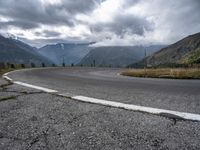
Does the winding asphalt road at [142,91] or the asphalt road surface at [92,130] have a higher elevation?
the asphalt road surface at [92,130]

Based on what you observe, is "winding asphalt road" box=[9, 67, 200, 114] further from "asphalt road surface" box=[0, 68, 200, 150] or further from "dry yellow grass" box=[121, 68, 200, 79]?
"dry yellow grass" box=[121, 68, 200, 79]

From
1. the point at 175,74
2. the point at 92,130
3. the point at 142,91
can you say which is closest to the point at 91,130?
the point at 92,130

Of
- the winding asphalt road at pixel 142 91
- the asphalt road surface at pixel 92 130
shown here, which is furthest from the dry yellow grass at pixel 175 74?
the asphalt road surface at pixel 92 130

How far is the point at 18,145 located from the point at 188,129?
2.16 meters

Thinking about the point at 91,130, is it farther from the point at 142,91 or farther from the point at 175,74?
the point at 175,74

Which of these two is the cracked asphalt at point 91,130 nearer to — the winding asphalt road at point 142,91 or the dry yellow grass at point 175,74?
the winding asphalt road at point 142,91

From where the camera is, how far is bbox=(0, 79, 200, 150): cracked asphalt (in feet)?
7.54

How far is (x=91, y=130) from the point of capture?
2.72m

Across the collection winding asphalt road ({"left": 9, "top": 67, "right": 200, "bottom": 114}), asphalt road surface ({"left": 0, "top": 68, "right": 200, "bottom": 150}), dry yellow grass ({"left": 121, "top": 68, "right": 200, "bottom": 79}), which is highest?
asphalt road surface ({"left": 0, "top": 68, "right": 200, "bottom": 150})

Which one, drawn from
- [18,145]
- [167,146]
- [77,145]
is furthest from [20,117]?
[167,146]

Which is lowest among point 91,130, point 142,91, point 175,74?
point 175,74

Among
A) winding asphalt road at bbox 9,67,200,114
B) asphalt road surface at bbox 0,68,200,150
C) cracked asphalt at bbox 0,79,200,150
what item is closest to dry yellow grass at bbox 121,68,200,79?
winding asphalt road at bbox 9,67,200,114

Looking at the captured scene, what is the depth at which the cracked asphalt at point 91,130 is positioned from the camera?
230cm

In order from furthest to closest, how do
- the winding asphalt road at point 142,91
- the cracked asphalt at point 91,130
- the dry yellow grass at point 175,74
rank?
1. the dry yellow grass at point 175,74
2. the winding asphalt road at point 142,91
3. the cracked asphalt at point 91,130
